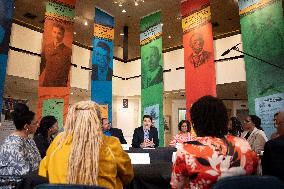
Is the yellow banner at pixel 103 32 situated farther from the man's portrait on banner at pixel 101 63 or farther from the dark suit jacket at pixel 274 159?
the dark suit jacket at pixel 274 159

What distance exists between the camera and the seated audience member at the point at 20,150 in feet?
8.86

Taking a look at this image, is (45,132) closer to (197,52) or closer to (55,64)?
(55,64)

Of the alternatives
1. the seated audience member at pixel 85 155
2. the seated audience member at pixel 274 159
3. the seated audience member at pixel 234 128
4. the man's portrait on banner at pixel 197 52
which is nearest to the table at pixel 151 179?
the seated audience member at pixel 85 155

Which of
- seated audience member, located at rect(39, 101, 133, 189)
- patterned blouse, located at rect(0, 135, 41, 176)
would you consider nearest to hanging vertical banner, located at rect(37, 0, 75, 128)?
patterned blouse, located at rect(0, 135, 41, 176)

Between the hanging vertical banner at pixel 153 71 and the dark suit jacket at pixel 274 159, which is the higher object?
the hanging vertical banner at pixel 153 71

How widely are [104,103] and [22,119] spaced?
5.44 meters

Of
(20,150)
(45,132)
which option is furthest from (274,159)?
(45,132)

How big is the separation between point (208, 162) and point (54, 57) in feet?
22.4

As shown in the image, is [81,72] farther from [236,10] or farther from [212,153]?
[212,153]

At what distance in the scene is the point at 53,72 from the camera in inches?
300

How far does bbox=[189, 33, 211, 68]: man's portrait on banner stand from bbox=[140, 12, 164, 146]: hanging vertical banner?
1035 mm

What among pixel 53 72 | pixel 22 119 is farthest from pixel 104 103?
pixel 22 119

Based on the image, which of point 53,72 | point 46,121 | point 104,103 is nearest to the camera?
point 46,121

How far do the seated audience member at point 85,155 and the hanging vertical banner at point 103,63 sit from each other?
250 inches
